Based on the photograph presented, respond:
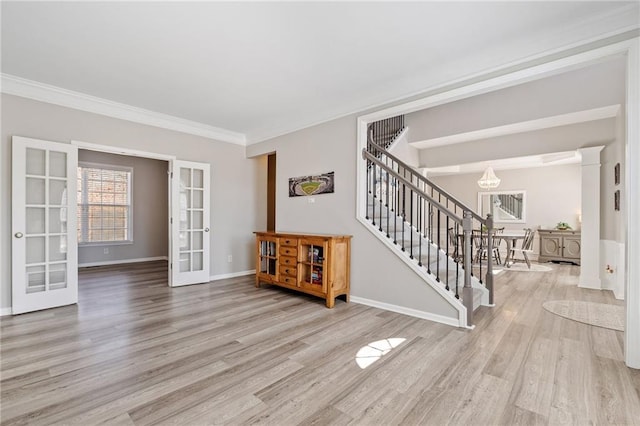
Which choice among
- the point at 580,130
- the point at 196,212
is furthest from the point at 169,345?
the point at 580,130

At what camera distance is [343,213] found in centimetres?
407

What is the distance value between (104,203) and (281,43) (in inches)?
259

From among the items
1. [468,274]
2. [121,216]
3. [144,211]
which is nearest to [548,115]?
[468,274]

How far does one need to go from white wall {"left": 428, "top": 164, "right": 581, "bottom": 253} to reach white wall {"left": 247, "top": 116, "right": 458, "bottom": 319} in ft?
21.9

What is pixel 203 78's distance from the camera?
3.36 metres

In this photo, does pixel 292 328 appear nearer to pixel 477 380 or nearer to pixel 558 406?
pixel 477 380

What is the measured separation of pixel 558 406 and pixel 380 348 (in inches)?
46.7

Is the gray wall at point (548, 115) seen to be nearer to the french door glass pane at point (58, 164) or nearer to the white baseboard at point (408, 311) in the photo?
the white baseboard at point (408, 311)

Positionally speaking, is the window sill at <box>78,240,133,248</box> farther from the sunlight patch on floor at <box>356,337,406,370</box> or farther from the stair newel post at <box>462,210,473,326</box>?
the stair newel post at <box>462,210,473,326</box>

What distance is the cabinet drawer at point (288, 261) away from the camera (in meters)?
4.09

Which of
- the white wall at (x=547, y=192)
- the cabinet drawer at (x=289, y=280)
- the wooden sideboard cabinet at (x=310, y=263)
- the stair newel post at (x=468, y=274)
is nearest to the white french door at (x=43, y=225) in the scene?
the wooden sideboard cabinet at (x=310, y=263)

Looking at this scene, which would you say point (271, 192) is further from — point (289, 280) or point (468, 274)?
point (468, 274)

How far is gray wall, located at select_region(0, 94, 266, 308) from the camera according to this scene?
3.37 m

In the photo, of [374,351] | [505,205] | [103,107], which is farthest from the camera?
[505,205]
